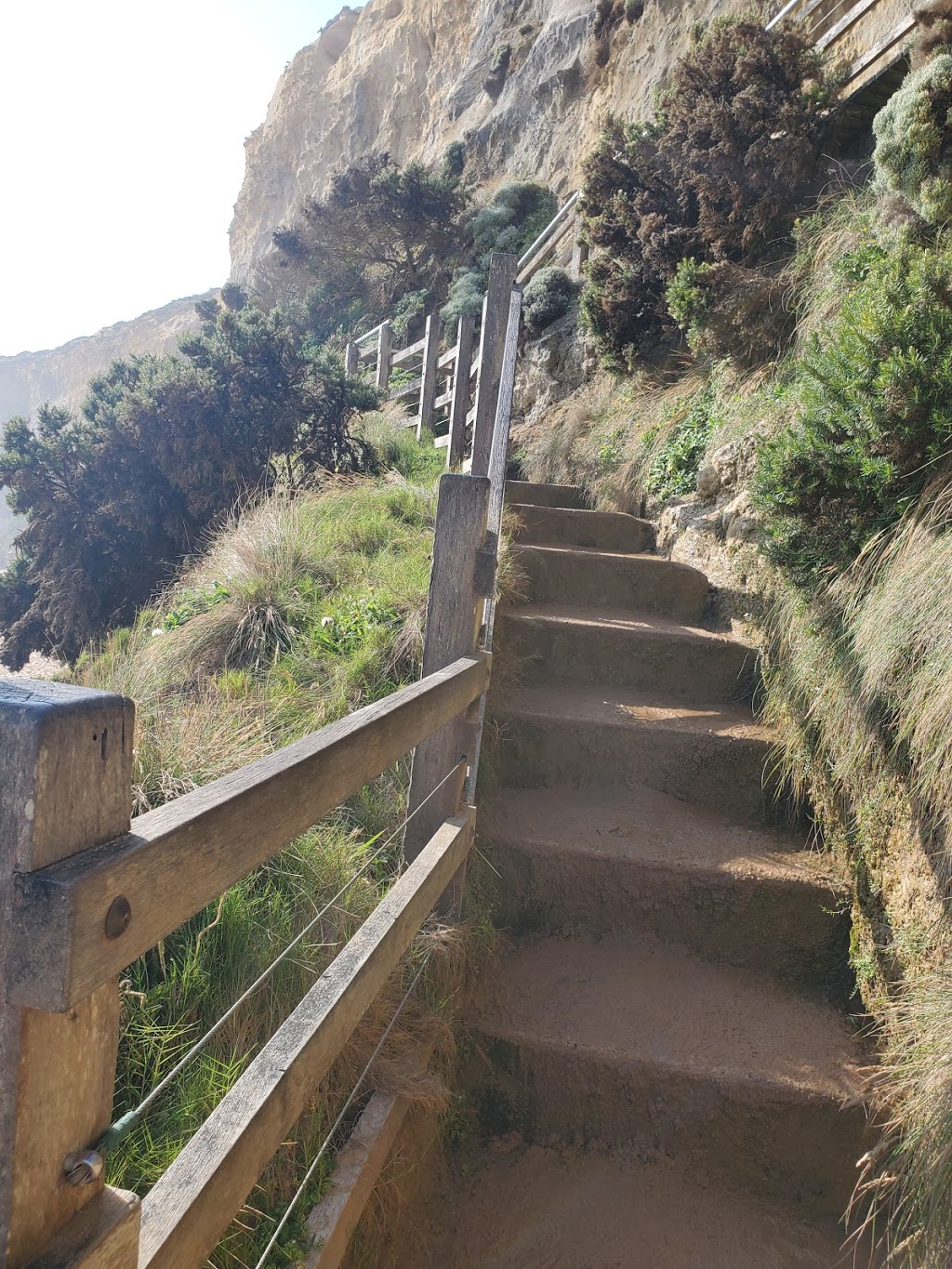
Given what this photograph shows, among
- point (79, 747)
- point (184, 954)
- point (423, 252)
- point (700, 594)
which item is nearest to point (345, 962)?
point (184, 954)

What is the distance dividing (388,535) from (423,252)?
1347 centimetres

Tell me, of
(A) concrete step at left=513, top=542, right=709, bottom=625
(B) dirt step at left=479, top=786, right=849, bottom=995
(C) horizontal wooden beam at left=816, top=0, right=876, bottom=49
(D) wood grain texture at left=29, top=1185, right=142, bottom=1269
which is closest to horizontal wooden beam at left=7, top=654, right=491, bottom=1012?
(D) wood grain texture at left=29, top=1185, right=142, bottom=1269

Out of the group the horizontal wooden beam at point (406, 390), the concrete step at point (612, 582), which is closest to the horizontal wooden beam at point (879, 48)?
the concrete step at point (612, 582)

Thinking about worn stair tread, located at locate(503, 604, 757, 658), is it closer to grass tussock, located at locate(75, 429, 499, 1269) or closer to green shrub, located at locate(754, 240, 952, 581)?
grass tussock, located at locate(75, 429, 499, 1269)

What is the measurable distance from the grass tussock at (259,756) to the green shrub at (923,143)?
3.21 m

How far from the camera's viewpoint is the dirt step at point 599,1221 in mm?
2342

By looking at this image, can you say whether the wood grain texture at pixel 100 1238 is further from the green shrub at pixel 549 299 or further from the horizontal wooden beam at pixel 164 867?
the green shrub at pixel 549 299

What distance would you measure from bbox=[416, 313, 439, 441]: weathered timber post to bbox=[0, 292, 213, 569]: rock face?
1487 inches

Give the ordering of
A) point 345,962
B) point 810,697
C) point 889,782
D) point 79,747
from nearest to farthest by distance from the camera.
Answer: point 79,747, point 345,962, point 889,782, point 810,697

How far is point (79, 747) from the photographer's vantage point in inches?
27.2

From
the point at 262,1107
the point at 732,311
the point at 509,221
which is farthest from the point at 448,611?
the point at 509,221

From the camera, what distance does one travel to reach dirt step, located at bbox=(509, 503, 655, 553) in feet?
19.2

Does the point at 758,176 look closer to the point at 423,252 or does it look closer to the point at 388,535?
the point at 388,535

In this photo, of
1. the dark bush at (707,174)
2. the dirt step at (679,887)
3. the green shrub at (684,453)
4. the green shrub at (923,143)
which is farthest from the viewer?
the dark bush at (707,174)
